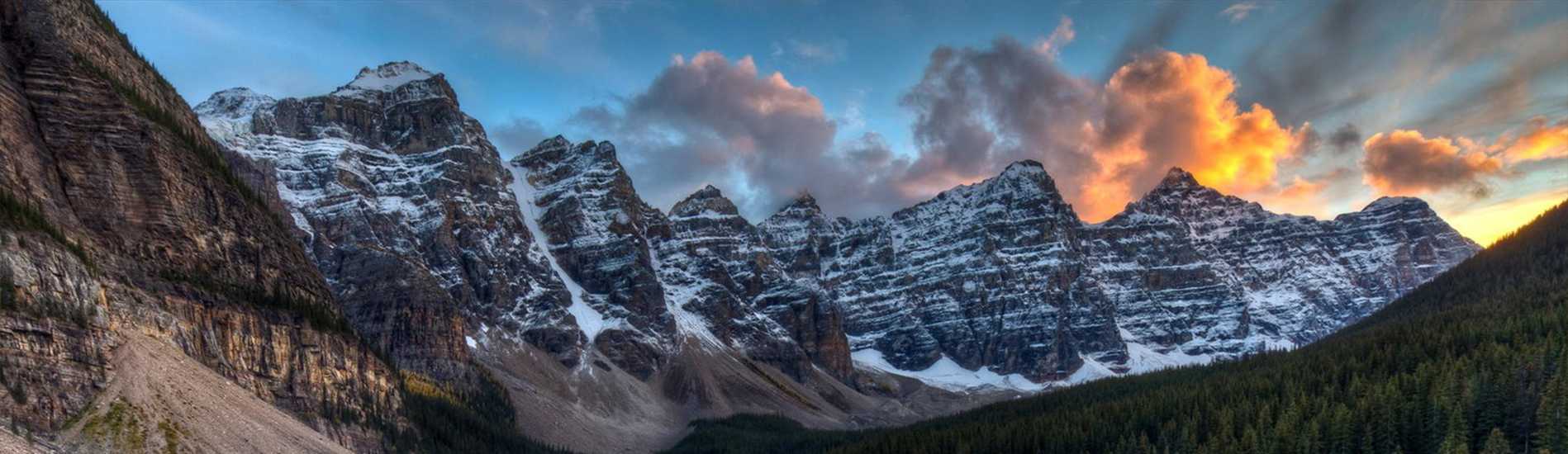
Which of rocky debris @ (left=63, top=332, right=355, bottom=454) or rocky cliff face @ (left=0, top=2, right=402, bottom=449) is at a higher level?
rocky cliff face @ (left=0, top=2, right=402, bottom=449)

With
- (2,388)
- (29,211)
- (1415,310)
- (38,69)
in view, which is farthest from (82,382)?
(1415,310)

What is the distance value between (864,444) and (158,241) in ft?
284

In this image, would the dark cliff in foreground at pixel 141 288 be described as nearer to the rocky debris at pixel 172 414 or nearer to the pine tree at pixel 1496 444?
the rocky debris at pixel 172 414

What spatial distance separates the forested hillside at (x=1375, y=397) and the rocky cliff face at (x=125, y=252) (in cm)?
6896

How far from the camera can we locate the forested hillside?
9806cm

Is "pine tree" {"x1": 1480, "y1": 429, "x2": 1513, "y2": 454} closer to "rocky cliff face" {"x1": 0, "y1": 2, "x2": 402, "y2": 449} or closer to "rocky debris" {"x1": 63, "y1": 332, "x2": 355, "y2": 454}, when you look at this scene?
"rocky debris" {"x1": 63, "y1": 332, "x2": 355, "y2": 454}

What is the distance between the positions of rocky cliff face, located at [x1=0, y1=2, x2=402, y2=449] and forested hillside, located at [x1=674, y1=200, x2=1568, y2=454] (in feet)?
226

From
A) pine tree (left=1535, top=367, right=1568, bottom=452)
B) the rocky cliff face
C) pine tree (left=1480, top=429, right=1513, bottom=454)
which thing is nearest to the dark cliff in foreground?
the rocky cliff face

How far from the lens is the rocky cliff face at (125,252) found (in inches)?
3748

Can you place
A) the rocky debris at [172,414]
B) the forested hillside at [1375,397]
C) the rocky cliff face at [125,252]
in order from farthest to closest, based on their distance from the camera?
1. the forested hillside at [1375,397]
2. the rocky cliff face at [125,252]
3. the rocky debris at [172,414]

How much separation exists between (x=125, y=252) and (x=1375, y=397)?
11428 centimetres

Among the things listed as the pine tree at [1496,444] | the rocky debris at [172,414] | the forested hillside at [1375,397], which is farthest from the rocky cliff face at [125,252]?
the pine tree at [1496,444]

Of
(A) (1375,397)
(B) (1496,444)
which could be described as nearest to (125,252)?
(A) (1375,397)

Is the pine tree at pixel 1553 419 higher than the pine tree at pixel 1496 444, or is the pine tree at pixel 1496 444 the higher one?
the pine tree at pixel 1553 419
